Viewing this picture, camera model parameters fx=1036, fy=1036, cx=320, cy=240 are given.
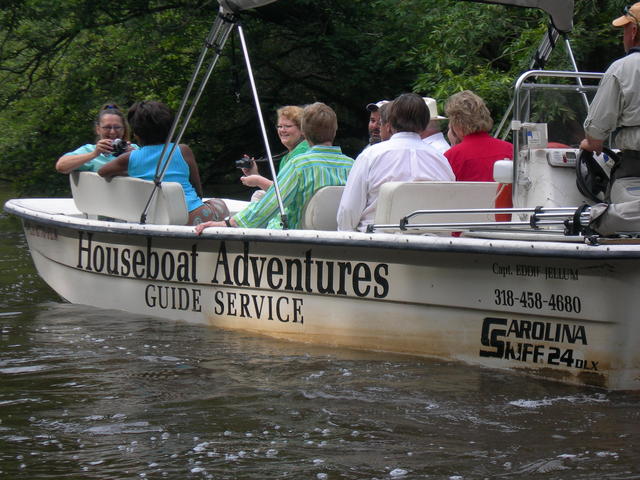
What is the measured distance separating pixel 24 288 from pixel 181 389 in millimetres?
4497

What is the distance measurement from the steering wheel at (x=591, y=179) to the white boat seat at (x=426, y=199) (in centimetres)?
76

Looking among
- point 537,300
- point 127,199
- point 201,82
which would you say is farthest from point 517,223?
point 127,199

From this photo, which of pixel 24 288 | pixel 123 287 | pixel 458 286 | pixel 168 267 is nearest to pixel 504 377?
pixel 458 286

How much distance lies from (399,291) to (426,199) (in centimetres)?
51

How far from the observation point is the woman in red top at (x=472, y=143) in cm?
629

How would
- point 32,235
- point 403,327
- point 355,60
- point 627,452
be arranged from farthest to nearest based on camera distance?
point 355,60 → point 32,235 → point 403,327 → point 627,452

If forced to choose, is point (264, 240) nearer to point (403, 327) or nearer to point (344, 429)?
point (403, 327)

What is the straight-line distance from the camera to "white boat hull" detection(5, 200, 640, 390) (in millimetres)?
4777

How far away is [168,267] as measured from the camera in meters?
6.77

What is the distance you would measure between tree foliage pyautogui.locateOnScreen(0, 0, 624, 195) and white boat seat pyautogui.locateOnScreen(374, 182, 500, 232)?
816 centimetres

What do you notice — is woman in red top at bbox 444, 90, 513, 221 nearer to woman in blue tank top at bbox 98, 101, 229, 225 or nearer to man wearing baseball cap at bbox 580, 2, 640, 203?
man wearing baseball cap at bbox 580, 2, 640, 203

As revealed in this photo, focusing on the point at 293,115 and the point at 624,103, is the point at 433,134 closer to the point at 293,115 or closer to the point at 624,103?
the point at 293,115

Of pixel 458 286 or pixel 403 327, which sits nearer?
pixel 458 286

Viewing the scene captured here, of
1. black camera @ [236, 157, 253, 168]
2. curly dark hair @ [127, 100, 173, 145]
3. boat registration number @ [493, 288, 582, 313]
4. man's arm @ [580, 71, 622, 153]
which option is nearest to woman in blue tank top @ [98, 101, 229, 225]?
curly dark hair @ [127, 100, 173, 145]
